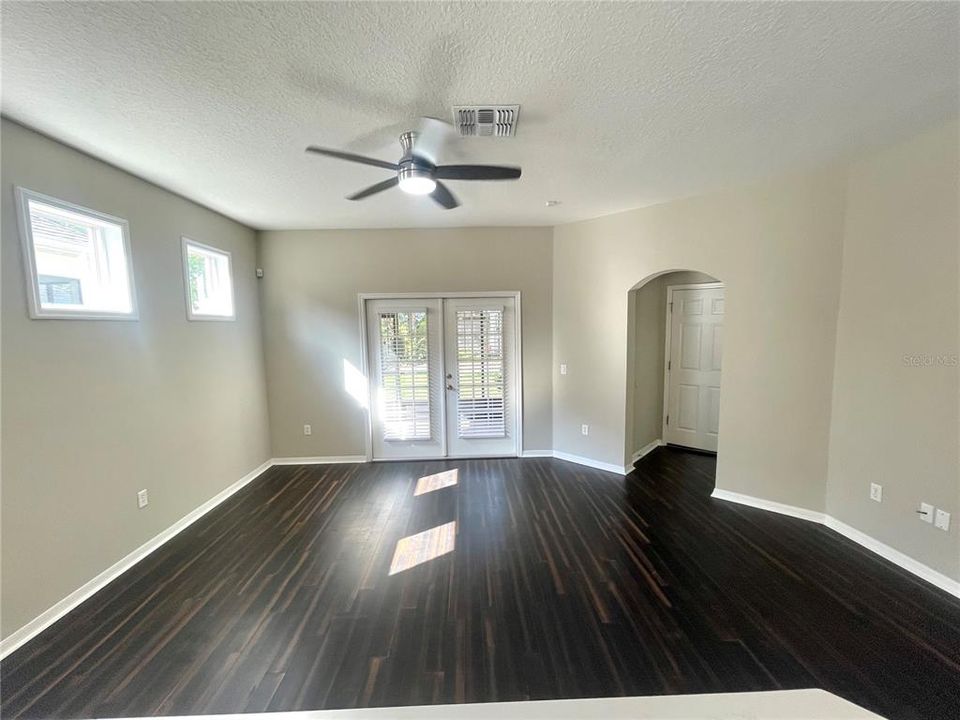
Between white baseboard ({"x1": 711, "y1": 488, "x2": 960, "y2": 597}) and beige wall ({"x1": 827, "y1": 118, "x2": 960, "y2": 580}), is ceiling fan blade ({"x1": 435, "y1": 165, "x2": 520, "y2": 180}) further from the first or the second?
white baseboard ({"x1": 711, "y1": 488, "x2": 960, "y2": 597})

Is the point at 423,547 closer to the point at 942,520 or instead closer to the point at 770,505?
the point at 770,505

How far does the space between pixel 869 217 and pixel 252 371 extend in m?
5.59

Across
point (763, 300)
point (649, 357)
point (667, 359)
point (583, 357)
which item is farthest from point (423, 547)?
point (667, 359)

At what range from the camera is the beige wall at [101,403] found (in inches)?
73.9

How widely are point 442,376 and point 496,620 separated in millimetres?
2704

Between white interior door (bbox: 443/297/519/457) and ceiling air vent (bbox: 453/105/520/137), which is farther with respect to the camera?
white interior door (bbox: 443/297/519/457)

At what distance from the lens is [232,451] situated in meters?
3.62

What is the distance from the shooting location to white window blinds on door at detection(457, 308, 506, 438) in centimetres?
426

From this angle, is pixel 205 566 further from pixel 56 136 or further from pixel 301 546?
pixel 56 136

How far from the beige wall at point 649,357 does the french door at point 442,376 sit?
143 centimetres

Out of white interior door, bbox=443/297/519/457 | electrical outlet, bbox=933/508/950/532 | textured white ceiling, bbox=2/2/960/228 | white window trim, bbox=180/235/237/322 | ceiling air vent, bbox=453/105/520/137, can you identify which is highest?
textured white ceiling, bbox=2/2/960/228

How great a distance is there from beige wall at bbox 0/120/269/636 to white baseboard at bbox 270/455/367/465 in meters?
0.71

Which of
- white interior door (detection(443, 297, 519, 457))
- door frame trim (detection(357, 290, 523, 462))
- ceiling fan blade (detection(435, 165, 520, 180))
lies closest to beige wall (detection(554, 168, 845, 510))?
door frame trim (detection(357, 290, 523, 462))

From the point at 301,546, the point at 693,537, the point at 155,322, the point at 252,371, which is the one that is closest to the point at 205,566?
the point at 301,546
